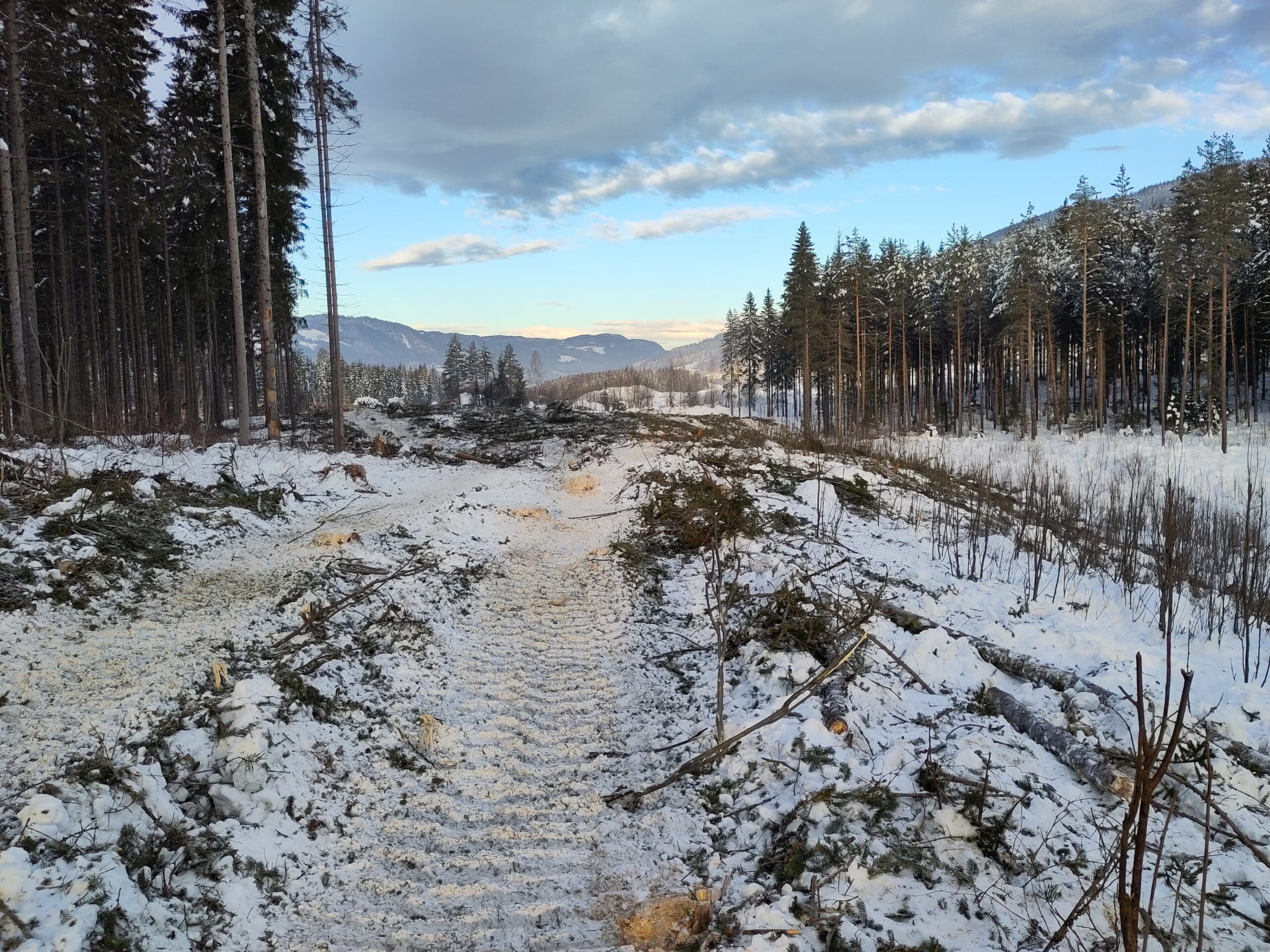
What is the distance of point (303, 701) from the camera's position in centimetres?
491


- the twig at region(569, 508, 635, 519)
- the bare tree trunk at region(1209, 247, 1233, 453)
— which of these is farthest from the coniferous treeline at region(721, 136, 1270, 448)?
the twig at region(569, 508, 635, 519)

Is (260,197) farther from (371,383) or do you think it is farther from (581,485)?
(371,383)

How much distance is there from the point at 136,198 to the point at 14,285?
11.1 metres

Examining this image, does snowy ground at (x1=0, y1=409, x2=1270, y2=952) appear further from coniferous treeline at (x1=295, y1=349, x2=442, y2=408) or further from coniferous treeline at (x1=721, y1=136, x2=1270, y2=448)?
coniferous treeline at (x1=295, y1=349, x2=442, y2=408)

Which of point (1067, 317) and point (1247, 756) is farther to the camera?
point (1067, 317)

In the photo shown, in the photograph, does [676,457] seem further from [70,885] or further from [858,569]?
[70,885]

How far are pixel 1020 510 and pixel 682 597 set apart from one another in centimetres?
1064

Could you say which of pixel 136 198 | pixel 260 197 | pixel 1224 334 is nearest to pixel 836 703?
pixel 260 197

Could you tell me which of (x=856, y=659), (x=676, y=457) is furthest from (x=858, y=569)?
(x=676, y=457)

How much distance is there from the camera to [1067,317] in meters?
42.3

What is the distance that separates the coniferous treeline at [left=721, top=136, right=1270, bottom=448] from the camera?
32.9 m

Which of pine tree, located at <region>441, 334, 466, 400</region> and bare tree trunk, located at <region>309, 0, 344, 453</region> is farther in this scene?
pine tree, located at <region>441, 334, 466, 400</region>

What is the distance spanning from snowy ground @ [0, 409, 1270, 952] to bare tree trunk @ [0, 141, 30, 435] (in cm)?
864

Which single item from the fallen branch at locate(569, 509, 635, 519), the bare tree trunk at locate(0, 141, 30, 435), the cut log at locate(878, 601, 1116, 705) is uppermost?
the bare tree trunk at locate(0, 141, 30, 435)
